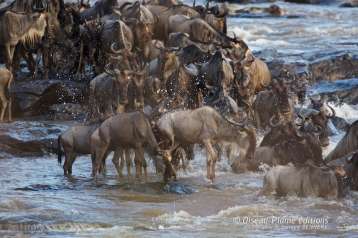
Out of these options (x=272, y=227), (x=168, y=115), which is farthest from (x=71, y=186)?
(x=272, y=227)

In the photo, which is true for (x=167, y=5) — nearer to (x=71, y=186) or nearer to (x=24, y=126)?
(x=24, y=126)

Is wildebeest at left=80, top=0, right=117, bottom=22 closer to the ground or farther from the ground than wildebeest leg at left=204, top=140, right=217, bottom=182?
farther from the ground

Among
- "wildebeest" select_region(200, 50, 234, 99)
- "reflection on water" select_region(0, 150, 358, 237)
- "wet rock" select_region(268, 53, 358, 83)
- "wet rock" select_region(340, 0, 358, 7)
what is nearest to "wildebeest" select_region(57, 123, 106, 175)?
"reflection on water" select_region(0, 150, 358, 237)

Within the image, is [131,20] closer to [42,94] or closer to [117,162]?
[42,94]

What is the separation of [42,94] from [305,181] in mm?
7491

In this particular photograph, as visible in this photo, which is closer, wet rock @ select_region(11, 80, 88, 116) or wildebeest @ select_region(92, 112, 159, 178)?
wildebeest @ select_region(92, 112, 159, 178)

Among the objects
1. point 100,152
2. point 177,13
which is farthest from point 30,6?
point 100,152

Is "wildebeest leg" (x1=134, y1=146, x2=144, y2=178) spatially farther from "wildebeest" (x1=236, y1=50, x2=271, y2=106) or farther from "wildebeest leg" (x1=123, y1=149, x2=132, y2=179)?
"wildebeest" (x1=236, y1=50, x2=271, y2=106)

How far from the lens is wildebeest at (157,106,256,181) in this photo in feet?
45.9

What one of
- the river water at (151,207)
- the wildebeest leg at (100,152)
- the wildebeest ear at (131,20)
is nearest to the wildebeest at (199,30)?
the wildebeest ear at (131,20)

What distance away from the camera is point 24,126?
17.6 metres

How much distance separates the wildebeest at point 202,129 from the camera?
14.0m

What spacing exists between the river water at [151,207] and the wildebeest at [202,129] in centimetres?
47

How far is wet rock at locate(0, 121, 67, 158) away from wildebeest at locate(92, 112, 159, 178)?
7.65 ft
